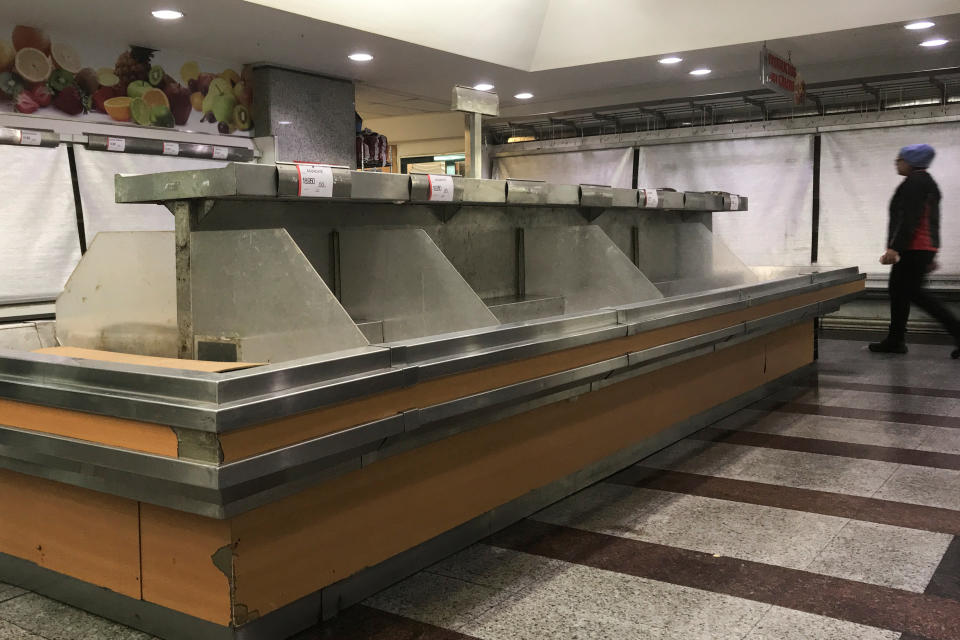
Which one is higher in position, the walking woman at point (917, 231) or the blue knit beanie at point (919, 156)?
the blue knit beanie at point (919, 156)

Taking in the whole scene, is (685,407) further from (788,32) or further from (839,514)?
(788,32)

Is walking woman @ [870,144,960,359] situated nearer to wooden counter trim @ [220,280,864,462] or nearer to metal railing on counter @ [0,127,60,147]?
wooden counter trim @ [220,280,864,462]

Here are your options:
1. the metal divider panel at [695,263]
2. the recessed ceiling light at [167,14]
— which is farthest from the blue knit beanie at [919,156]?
Result: the recessed ceiling light at [167,14]

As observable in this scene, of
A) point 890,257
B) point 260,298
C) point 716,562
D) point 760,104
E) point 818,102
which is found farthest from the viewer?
point 760,104

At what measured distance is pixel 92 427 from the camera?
2.06 m

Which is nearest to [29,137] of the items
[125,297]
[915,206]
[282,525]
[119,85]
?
[119,85]

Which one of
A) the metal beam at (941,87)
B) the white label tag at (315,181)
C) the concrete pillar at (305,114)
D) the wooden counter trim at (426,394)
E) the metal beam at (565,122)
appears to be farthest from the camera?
the metal beam at (565,122)

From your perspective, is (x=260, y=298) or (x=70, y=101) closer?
(x=260, y=298)

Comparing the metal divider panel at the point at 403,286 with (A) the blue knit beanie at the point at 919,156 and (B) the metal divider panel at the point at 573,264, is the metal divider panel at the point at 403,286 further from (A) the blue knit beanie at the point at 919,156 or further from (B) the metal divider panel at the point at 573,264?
(A) the blue knit beanie at the point at 919,156

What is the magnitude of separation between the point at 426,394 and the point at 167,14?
375cm

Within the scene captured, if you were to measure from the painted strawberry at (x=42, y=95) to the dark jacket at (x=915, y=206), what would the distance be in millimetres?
6069

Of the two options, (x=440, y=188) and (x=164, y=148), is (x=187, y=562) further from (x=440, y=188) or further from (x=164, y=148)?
(x=164, y=148)

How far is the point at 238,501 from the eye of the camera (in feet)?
6.33

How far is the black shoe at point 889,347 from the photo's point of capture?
6797mm
